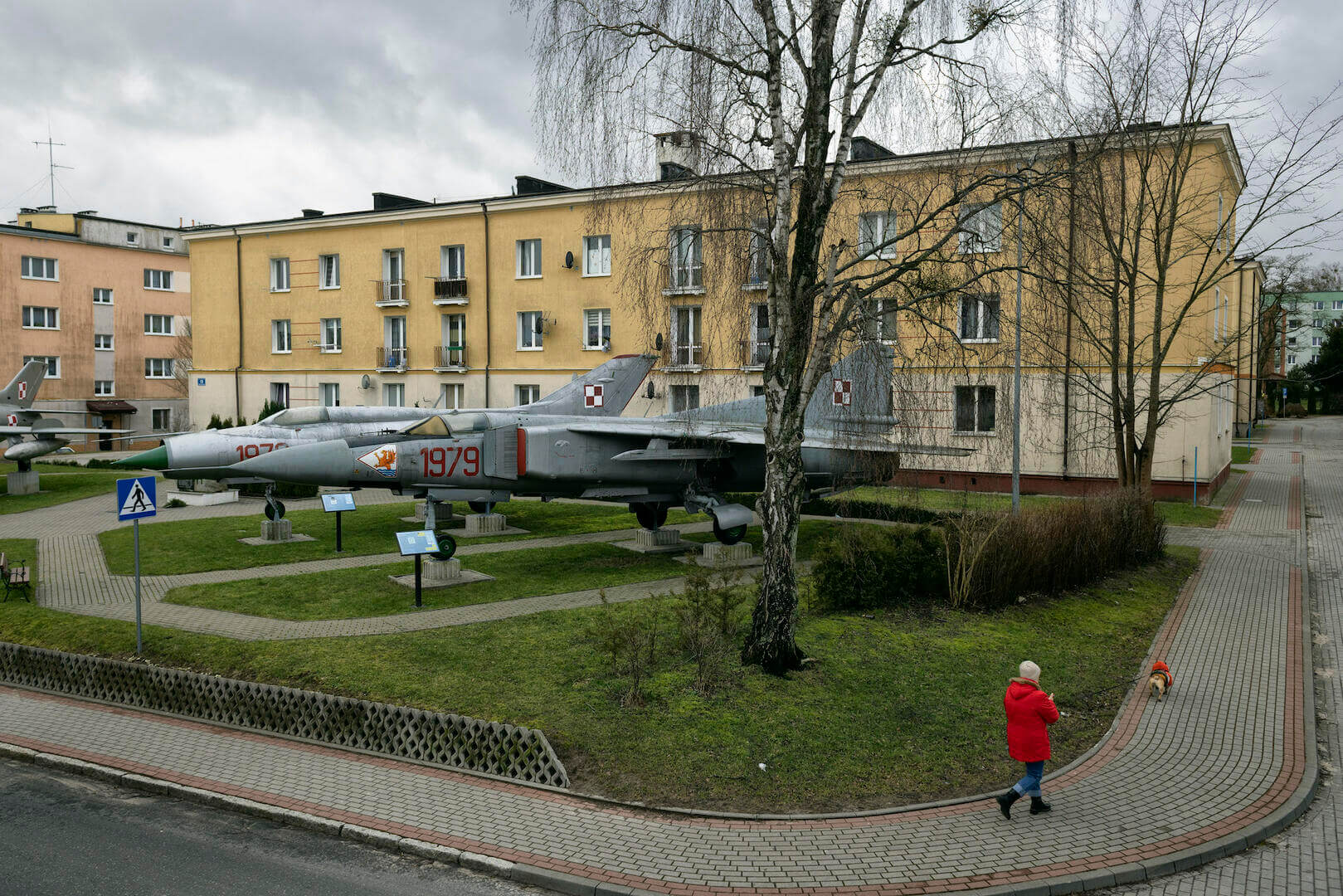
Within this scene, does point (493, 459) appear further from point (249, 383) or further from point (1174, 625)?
point (249, 383)

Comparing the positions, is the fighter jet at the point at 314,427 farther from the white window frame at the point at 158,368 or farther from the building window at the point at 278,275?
the white window frame at the point at 158,368

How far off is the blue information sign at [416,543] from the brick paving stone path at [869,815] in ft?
14.7

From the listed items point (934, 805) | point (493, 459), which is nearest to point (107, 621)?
point (493, 459)

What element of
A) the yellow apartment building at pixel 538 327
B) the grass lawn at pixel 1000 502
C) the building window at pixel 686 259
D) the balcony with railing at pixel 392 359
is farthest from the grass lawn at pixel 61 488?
the grass lawn at pixel 1000 502

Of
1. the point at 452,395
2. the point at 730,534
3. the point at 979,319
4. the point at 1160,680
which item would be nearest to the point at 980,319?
the point at 979,319

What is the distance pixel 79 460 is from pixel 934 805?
158 ft

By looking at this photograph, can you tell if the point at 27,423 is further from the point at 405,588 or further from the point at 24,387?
the point at 405,588

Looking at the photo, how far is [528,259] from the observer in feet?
120

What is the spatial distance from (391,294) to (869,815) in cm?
3562

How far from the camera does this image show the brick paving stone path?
24.0ft

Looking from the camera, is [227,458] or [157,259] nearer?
[227,458]

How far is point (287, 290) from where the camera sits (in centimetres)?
4216

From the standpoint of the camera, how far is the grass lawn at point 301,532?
19.5 m

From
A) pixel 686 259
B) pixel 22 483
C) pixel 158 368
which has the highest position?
pixel 158 368
